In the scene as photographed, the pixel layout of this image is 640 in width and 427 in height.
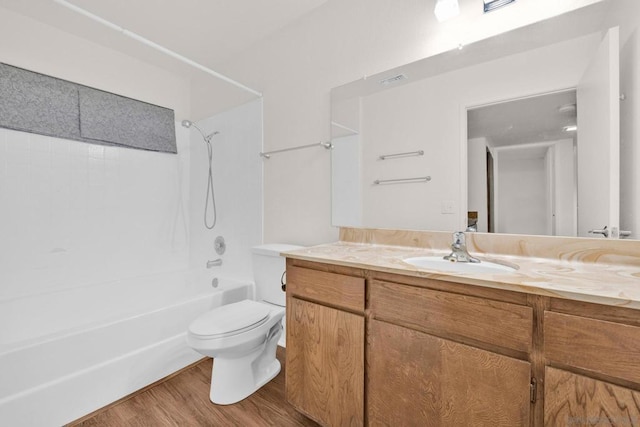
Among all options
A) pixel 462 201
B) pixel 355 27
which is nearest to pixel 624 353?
pixel 462 201

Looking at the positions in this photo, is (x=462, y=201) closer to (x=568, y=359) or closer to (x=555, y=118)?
(x=555, y=118)

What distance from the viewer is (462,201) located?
4.56ft

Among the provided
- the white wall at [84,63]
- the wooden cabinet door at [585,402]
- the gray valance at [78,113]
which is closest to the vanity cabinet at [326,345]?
the wooden cabinet door at [585,402]

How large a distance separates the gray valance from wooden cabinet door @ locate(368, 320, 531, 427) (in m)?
2.54

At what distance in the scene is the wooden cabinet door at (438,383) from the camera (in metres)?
0.81

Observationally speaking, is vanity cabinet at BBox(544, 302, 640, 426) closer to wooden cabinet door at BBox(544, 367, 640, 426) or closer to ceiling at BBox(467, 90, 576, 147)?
wooden cabinet door at BBox(544, 367, 640, 426)

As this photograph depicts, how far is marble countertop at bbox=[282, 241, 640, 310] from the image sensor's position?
706mm

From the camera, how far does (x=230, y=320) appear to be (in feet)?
5.10

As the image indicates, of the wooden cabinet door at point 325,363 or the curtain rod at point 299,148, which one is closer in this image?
the wooden cabinet door at point 325,363

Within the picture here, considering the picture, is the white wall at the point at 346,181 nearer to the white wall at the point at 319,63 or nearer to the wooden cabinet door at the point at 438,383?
the white wall at the point at 319,63

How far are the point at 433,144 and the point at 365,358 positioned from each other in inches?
42.9

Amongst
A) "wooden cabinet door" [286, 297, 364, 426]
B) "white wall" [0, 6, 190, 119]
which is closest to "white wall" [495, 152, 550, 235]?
"wooden cabinet door" [286, 297, 364, 426]

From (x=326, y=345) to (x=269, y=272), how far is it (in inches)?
35.5

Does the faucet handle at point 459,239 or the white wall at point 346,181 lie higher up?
the white wall at point 346,181
